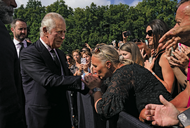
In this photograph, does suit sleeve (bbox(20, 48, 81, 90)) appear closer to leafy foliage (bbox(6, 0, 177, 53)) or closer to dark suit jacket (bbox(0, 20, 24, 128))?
dark suit jacket (bbox(0, 20, 24, 128))

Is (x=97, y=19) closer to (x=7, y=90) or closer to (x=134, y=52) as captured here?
(x=134, y=52)

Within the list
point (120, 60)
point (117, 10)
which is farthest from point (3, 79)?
point (117, 10)

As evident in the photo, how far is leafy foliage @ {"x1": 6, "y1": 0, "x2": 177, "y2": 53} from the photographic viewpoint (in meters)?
33.2

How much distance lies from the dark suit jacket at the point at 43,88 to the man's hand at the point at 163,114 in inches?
41.7

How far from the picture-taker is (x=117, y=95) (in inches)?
81.7

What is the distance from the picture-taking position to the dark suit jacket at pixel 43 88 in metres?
2.34

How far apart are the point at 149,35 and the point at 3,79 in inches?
120

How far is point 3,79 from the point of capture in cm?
129

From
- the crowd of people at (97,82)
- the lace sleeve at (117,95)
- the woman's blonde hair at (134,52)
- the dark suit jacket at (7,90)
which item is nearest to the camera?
the dark suit jacket at (7,90)

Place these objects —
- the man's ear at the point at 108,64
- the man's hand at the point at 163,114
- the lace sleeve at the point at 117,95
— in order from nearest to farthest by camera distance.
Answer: the man's hand at the point at 163,114
the lace sleeve at the point at 117,95
the man's ear at the point at 108,64

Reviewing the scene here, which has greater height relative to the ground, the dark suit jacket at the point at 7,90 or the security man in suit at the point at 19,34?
the security man in suit at the point at 19,34

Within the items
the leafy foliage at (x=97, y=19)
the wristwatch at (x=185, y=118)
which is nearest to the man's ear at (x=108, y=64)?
the wristwatch at (x=185, y=118)

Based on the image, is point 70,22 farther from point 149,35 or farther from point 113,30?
point 149,35

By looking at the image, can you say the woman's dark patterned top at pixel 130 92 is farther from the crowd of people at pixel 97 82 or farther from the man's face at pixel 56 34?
the man's face at pixel 56 34
